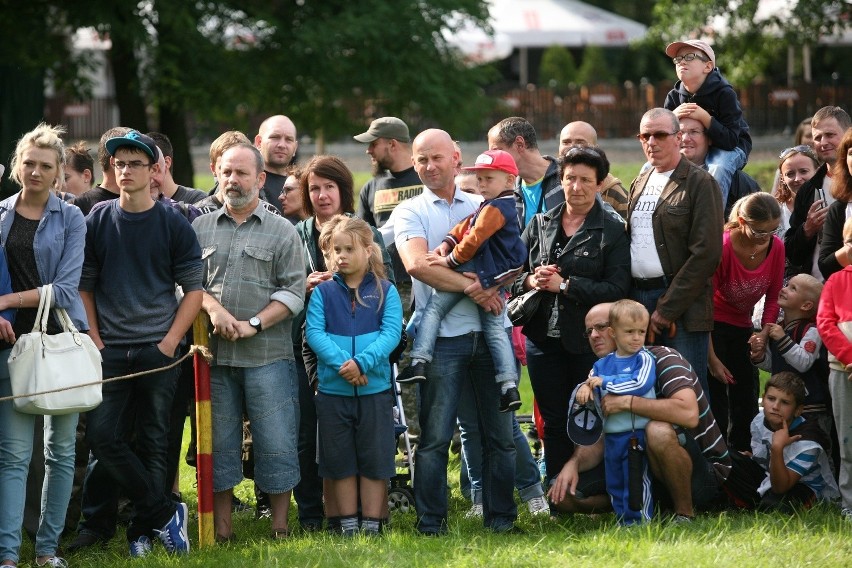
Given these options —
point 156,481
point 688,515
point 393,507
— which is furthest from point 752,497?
point 156,481

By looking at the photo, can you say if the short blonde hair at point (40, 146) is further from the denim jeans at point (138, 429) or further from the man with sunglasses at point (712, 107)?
the man with sunglasses at point (712, 107)

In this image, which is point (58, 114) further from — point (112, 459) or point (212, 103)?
point (112, 459)

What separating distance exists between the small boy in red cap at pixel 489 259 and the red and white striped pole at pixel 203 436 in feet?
3.48

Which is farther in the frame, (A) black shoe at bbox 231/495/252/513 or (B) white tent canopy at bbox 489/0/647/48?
(B) white tent canopy at bbox 489/0/647/48

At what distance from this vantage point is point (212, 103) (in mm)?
19609

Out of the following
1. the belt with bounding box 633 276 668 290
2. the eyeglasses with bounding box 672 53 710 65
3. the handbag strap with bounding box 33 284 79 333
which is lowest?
the belt with bounding box 633 276 668 290

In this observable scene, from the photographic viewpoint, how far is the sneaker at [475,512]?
291 inches

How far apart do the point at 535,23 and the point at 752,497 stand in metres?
24.1

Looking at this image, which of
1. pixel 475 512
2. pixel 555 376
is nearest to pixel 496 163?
pixel 555 376

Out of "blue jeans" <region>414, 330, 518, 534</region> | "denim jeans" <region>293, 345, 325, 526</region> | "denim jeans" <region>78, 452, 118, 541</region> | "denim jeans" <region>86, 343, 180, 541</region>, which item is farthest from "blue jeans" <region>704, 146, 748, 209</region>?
"denim jeans" <region>78, 452, 118, 541</region>

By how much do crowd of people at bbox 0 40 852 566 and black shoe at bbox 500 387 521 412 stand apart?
0.01 meters

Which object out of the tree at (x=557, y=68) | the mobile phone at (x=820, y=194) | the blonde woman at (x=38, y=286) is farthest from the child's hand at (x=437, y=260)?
the tree at (x=557, y=68)

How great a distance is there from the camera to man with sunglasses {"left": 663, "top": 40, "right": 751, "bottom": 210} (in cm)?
803

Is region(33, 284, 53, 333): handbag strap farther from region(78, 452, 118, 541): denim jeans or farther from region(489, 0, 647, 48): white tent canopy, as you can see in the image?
region(489, 0, 647, 48): white tent canopy
